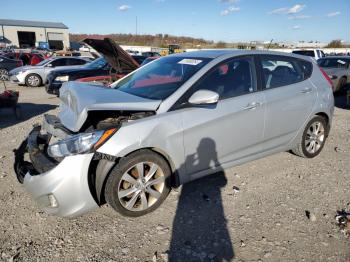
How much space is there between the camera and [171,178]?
3.27 m

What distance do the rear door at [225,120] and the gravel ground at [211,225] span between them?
48cm

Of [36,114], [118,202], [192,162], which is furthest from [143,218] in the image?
[36,114]

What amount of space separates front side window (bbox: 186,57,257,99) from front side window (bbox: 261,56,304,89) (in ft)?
0.78

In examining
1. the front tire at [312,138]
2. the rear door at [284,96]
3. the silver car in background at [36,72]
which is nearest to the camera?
the rear door at [284,96]

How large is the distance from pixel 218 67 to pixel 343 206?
218 centimetres

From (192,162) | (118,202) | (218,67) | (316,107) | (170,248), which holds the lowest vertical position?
(170,248)

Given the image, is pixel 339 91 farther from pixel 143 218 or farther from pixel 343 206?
pixel 143 218

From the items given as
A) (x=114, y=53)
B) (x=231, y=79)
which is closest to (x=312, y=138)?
(x=231, y=79)

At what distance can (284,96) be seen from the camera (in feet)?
13.0

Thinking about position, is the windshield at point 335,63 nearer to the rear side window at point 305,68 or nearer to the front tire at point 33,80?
the rear side window at point 305,68

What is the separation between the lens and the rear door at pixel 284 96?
152 inches

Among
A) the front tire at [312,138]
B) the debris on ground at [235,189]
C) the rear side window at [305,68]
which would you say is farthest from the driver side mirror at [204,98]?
the front tire at [312,138]

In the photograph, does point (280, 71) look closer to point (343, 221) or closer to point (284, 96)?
point (284, 96)

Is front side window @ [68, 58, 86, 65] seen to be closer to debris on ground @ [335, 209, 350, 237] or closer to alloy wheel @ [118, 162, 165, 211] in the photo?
alloy wheel @ [118, 162, 165, 211]
